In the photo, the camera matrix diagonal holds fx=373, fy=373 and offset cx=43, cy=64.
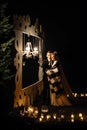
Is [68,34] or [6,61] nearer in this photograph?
[6,61]

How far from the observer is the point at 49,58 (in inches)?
461

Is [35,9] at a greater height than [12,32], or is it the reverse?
[35,9]

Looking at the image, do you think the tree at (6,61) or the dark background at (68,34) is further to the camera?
the dark background at (68,34)

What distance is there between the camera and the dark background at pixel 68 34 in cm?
1462

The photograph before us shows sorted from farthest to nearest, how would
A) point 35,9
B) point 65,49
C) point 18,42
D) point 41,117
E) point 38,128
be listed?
point 65,49 < point 35,9 < point 18,42 < point 41,117 < point 38,128

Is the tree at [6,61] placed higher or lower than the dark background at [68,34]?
lower

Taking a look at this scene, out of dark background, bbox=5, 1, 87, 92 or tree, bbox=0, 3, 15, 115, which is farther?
dark background, bbox=5, 1, 87, 92

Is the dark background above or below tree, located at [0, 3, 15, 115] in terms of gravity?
above

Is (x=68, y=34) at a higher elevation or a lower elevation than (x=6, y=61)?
higher

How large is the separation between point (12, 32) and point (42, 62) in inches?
89.9

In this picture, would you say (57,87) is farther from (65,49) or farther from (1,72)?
(65,49)

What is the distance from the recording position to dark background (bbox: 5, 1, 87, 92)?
14.6 meters

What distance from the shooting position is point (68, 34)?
15258 millimetres

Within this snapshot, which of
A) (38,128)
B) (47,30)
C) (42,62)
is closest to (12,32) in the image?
(42,62)
